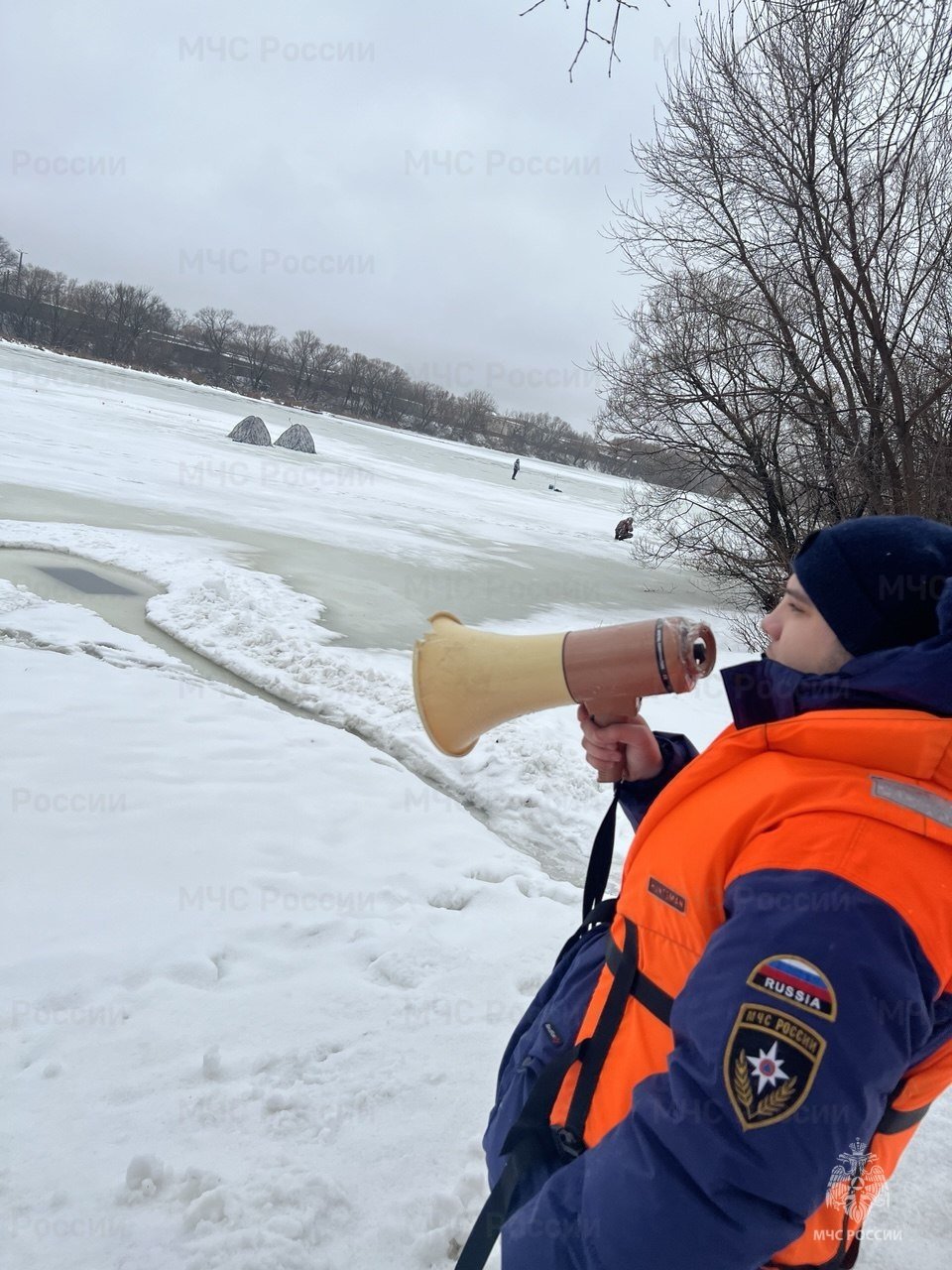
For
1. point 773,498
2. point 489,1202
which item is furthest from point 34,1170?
point 773,498

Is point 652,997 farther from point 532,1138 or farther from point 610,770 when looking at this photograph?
point 610,770

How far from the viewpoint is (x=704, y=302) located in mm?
12469

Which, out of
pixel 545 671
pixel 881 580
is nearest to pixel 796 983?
pixel 881 580

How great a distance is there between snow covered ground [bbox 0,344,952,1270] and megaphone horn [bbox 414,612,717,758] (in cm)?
145

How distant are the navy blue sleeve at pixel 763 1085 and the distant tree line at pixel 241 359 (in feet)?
227

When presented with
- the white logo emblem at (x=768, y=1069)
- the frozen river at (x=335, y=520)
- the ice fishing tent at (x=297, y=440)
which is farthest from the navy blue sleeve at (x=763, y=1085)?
the ice fishing tent at (x=297, y=440)

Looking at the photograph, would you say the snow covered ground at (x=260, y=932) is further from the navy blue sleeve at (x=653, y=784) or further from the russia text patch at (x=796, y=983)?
the russia text patch at (x=796, y=983)

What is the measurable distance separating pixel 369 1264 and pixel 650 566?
56.1 ft

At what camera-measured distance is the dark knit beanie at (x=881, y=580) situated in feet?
3.91

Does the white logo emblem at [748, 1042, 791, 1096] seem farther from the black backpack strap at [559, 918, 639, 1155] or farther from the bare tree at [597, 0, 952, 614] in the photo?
the bare tree at [597, 0, 952, 614]

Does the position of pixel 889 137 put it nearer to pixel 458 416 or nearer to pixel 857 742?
pixel 857 742

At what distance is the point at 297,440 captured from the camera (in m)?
29.8

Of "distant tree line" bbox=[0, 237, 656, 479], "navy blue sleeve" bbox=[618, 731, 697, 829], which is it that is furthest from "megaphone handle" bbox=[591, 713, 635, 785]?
"distant tree line" bbox=[0, 237, 656, 479]

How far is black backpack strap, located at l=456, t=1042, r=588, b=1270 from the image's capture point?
1333mm
